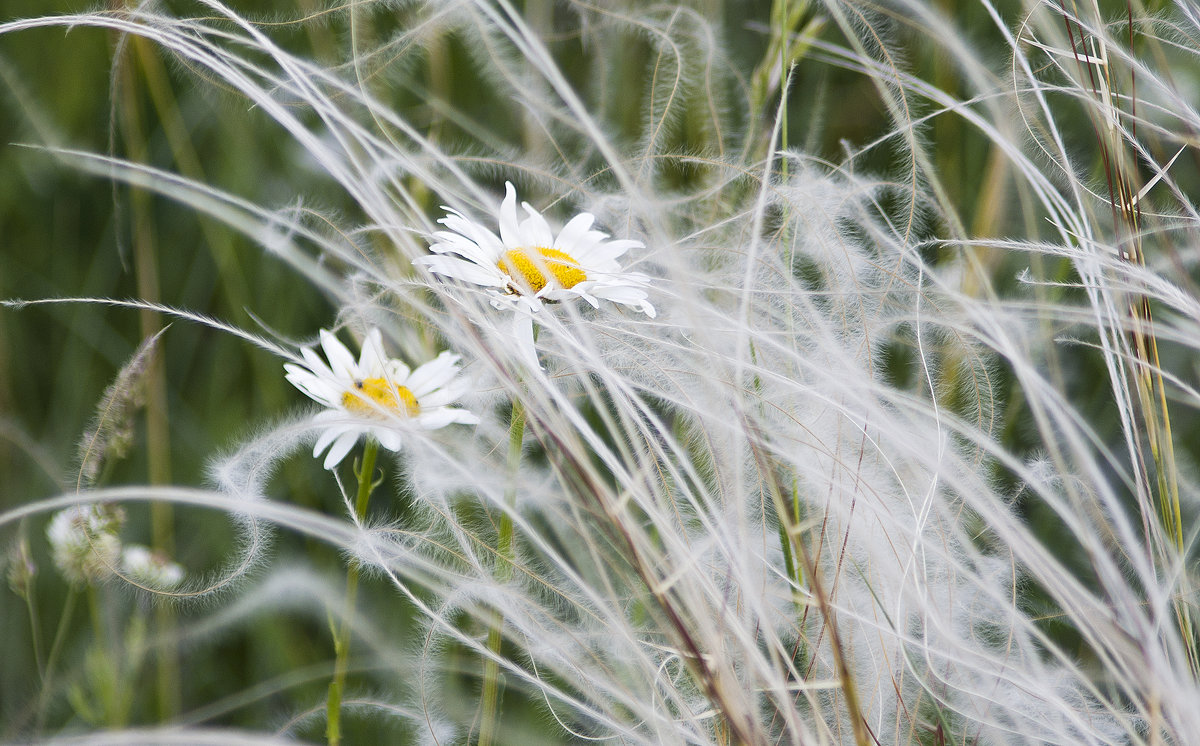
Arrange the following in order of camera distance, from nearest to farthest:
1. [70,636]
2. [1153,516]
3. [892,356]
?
[1153,516], [70,636], [892,356]

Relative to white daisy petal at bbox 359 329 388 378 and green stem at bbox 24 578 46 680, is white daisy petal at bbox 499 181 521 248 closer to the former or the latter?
white daisy petal at bbox 359 329 388 378

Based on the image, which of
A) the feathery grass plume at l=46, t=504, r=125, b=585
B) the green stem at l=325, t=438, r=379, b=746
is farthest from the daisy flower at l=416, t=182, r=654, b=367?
the feathery grass plume at l=46, t=504, r=125, b=585

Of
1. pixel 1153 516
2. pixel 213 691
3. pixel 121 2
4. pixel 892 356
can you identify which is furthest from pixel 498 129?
pixel 1153 516

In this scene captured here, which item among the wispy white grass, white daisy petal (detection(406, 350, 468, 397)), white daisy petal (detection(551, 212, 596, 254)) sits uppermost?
white daisy petal (detection(551, 212, 596, 254))

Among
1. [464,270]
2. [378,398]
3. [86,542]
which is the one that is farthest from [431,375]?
[86,542]

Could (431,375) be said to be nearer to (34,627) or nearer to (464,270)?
(464,270)

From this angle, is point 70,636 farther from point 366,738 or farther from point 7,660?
point 366,738
